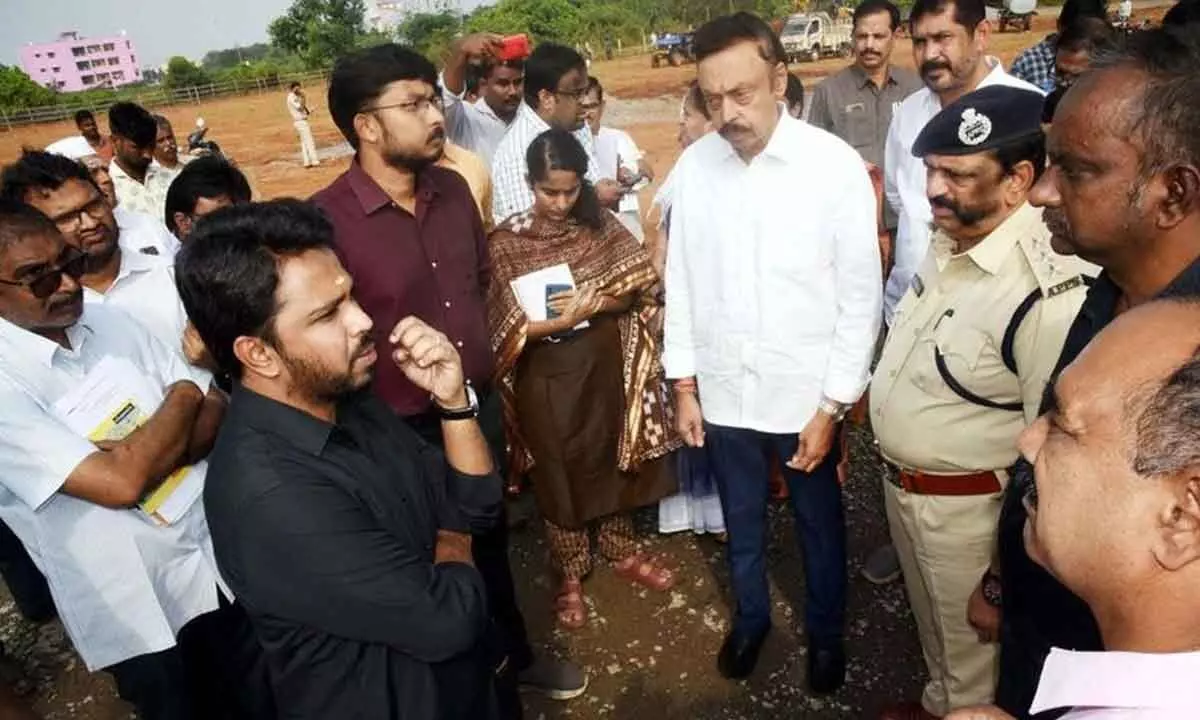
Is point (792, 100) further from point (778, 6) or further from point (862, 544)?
point (778, 6)

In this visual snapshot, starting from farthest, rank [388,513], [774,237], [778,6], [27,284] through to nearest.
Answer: [778,6], [774,237], [27,284], [388,513]

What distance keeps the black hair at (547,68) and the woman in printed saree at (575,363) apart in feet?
4.26

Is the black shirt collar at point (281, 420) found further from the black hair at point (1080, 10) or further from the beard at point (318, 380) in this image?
the black hair at point (1080, 10)

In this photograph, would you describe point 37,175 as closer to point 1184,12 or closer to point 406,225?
point 406,225

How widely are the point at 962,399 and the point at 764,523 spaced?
1005mm

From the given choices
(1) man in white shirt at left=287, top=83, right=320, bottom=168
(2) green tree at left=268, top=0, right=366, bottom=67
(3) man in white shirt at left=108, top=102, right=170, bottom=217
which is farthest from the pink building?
(3) man in white shirt at left=108, top=102, right=170, bottom=217

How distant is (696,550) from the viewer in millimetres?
3768

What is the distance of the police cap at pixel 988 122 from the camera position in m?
2.08

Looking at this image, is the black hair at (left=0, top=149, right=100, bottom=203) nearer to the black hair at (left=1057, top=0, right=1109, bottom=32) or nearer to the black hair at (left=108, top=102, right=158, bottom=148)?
the black hair at (left=108, top=102, right=158, bottom=148)

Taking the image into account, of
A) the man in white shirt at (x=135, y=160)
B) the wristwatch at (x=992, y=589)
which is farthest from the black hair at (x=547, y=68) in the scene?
the wristwatch at (x=992, y=589)

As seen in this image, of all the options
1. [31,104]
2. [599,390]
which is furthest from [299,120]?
[31,104]

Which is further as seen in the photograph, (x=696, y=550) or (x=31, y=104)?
(x=31, y=104)

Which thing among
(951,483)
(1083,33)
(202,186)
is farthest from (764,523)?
(1083,33)

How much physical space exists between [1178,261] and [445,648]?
1676mm
